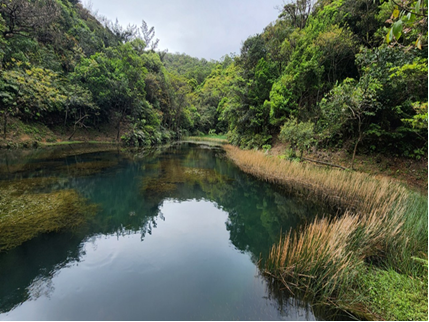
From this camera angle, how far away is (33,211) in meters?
5.44

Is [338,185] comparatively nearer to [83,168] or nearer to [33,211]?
[33,211]

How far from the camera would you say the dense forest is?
8.12 m

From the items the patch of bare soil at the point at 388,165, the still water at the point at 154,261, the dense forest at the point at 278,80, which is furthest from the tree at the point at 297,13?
the still water at the point at 154,261

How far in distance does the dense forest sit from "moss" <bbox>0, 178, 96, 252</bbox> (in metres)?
6.59

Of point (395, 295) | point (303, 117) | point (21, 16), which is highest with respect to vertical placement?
point (21, 16)

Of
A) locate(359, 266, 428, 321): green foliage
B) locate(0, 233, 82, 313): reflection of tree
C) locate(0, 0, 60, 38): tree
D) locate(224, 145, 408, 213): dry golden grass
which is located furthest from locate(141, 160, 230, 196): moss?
locate(0, 0, 60, 38): tree

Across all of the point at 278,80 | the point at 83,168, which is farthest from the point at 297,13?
the point at 83,168

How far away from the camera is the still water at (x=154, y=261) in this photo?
295 cm

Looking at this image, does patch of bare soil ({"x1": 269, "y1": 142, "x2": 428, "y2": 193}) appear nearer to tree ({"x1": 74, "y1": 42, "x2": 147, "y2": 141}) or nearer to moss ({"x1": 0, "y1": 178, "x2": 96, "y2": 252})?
moss ({"x1": 0, "y1": 178, "x2": 96, "y2": 252})

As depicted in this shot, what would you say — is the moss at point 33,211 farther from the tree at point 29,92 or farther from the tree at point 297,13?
the tree at point 297,13

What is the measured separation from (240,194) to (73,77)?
20.6 metres

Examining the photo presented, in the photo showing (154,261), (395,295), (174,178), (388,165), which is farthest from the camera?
(174,178)

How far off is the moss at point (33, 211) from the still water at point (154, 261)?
30 cm

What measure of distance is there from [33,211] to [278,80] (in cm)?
1737
